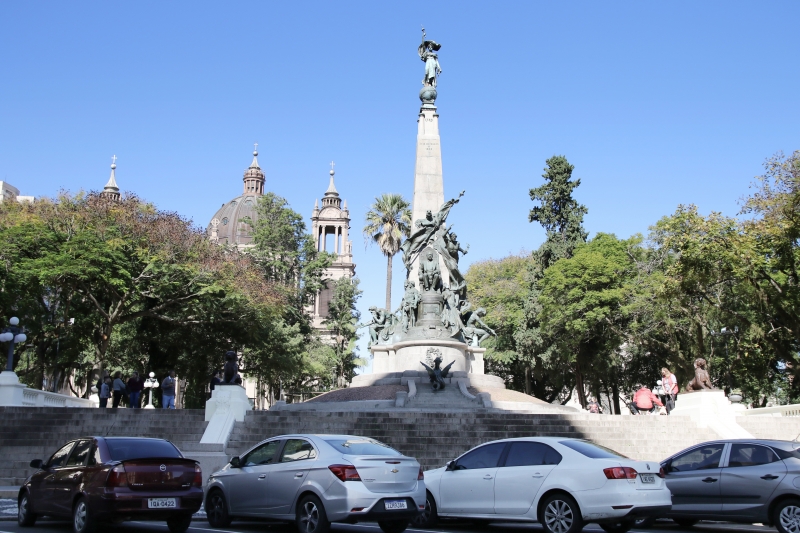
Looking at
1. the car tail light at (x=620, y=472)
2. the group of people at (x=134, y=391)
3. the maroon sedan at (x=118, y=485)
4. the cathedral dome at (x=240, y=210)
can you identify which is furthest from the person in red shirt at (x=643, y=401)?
the cathedral dome at (x=240, y=210)

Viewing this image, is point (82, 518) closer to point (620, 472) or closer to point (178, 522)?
point (178, 522)

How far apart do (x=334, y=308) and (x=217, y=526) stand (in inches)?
2143

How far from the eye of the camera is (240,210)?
12012cm

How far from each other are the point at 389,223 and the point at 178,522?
49.2 meters

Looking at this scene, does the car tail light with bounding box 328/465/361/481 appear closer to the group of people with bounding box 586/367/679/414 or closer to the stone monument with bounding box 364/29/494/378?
the group of people with bounding box 586/367/679/414

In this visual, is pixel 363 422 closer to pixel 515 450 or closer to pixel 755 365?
pixel 515 450

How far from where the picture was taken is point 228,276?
125 feet

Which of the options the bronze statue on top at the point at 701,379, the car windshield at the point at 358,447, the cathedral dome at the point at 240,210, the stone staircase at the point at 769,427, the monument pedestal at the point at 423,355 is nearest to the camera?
the car windshield at the point at 358,447

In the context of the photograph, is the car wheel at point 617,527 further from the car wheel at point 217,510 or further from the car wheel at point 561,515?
the car wheel at point 217,510

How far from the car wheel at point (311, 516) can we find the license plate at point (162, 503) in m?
1.56

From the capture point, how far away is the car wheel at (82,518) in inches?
398

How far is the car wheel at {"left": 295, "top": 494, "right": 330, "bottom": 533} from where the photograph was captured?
390 inches

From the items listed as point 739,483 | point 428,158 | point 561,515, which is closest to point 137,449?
point 561,515

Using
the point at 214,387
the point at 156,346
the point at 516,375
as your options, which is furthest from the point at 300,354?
the point at 214,387
